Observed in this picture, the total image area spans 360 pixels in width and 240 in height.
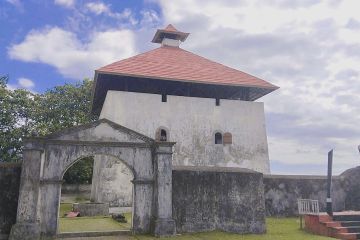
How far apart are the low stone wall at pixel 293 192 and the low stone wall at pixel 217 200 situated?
13.6 feet

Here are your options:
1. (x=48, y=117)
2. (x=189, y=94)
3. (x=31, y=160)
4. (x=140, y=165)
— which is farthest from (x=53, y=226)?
(x=48, y=117)

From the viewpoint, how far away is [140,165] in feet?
35.0

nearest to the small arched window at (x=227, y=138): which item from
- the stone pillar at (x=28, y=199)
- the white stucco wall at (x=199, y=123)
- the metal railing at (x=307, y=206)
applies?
the white stucco wall at (x=199, y=123)

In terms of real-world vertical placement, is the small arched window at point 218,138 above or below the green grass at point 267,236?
above

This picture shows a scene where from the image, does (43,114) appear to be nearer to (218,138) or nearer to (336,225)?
(218,138)

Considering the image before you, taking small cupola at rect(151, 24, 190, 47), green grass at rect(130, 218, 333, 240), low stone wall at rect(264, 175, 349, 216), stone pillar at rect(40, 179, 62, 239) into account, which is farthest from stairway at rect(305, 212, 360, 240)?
small cupola at rect(151, 24, 190, 47)

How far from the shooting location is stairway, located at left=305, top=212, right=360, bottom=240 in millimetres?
10234

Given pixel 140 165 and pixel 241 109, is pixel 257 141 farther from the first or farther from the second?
pixel 140 165

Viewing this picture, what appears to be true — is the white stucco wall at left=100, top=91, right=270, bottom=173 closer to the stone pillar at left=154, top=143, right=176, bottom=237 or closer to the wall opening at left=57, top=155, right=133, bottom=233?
the wall opening at left=57, top=155, right=133, bottom=233

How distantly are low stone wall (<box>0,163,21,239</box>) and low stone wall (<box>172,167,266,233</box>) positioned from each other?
14.0 ft

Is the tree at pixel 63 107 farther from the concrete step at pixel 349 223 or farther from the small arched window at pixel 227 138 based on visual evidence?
the concrete step at pixel 349 223

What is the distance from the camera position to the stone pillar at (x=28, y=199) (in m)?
9.18

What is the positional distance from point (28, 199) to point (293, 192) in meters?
10.4

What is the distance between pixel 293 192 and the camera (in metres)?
15.3
